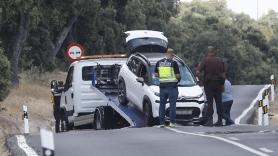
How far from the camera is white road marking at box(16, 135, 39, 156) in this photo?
11.2m

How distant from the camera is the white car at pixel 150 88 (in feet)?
55.2

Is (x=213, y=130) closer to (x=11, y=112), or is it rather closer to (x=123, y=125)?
(x=123, y=125)

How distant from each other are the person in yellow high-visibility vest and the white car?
0.49 meters

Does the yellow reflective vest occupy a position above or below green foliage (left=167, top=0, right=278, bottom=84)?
below

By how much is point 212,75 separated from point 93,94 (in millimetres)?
3943

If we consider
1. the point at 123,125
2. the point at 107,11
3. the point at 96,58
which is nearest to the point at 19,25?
the point at 107,11

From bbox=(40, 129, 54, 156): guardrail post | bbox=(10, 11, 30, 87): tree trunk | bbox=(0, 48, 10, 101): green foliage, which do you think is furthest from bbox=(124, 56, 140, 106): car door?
bbox=(10, 11, 30, 87): tree trunk

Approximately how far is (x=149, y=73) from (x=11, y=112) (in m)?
11.5

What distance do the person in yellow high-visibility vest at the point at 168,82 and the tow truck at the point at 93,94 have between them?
168 centimetres

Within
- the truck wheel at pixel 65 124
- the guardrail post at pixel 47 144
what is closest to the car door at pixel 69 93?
the truck wheel at pixel 65 124

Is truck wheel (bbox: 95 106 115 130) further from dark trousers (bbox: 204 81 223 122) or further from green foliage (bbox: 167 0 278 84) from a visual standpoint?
green foliage (bbox: 167 0 278 84)

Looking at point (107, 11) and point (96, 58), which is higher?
point (107, 11)

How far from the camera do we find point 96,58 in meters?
20.2

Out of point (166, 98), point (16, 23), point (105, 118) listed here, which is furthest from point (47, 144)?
point (16, 23)
